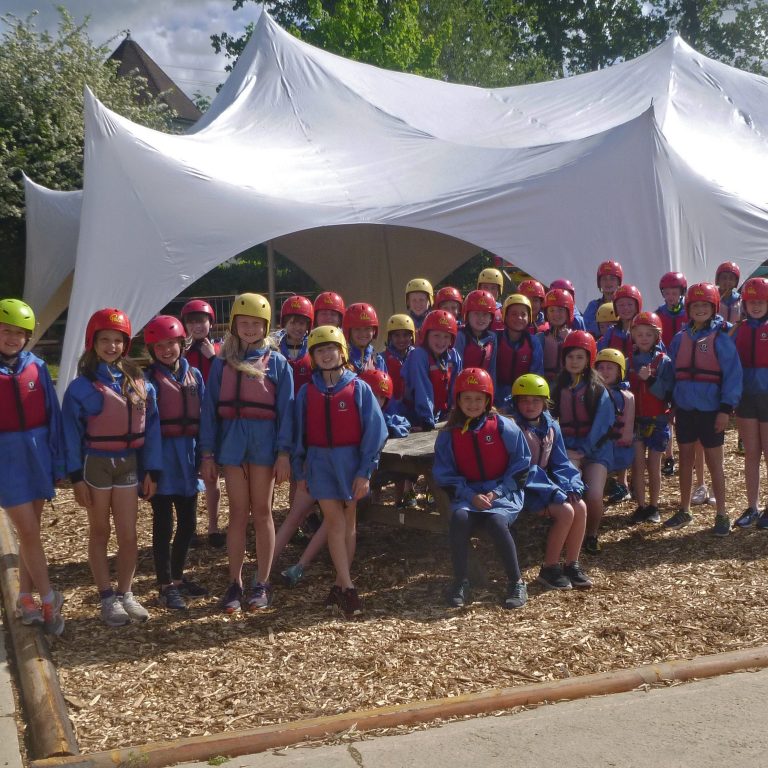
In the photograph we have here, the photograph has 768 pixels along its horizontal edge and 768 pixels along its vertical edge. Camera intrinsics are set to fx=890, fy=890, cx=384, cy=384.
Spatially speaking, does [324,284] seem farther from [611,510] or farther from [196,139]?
[611,510]

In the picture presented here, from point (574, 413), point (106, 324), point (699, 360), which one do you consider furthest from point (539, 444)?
point (106, 324)

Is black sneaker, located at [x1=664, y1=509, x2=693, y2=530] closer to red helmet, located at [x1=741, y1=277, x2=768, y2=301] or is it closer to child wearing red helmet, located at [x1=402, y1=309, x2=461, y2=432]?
red helmet, located at [x1=741, y1=277, x2=768, y2=301]

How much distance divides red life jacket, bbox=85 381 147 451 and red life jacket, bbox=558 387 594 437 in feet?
8.60

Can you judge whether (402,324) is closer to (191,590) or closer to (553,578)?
(553,578)

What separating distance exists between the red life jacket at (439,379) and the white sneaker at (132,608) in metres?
2.30

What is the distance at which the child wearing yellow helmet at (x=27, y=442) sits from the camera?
4184 mm

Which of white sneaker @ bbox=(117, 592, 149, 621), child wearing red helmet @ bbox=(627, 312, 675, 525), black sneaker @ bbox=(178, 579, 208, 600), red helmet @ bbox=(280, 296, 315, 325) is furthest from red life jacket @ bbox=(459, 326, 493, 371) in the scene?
white sneaker @ bbox=(117, 592, 149, 621)

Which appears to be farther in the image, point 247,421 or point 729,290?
point 729,290

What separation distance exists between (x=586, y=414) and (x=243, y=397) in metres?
2.22

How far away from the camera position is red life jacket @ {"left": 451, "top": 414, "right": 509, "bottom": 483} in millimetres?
4836

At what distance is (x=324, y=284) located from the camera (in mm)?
15445

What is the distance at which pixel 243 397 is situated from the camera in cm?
458

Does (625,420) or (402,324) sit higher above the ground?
(402,324)

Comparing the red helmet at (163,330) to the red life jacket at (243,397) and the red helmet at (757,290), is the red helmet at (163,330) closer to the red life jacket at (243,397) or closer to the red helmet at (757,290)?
the red life jacket at (243,397)
